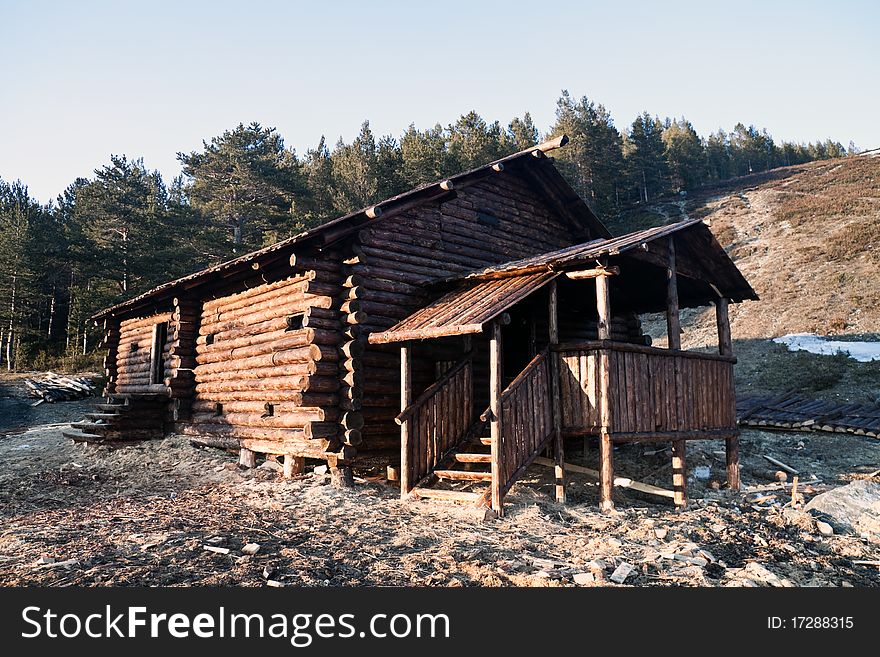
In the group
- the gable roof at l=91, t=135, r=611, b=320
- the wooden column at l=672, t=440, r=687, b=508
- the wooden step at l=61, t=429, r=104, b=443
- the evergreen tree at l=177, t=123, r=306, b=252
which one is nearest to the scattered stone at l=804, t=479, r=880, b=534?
the wooden column at l=672, t=440, r=687, b=508

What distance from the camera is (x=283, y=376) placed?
11.9 meters

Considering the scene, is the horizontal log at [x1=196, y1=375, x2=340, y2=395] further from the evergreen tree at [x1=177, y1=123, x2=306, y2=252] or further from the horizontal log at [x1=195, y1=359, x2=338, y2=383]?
the evergreen tree at [x1=177, y1=123, x2=306, y2=252]

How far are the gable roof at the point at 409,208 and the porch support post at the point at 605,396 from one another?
4.38 meters

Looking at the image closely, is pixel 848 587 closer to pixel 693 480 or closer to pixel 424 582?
pixel 424 582

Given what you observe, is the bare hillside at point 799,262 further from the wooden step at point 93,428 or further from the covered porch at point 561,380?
the wooden step at point 93,428

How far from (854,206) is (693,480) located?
141 ft

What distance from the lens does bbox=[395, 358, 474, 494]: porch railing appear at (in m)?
10.0

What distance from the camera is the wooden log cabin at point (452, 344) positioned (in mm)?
9578

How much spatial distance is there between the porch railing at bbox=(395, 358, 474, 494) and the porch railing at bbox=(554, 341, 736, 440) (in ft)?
6.20

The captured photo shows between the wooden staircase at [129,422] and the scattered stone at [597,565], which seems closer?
the scattered stone at [597,565]

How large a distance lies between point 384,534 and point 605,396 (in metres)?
4.01

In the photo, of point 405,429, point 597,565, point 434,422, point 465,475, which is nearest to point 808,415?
point 434,422

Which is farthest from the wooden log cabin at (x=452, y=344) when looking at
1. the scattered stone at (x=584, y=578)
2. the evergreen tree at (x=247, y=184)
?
the evergreen tree at (x=247, y=184)

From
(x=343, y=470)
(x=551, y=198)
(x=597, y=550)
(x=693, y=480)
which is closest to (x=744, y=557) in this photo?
(x=597, y=550)
